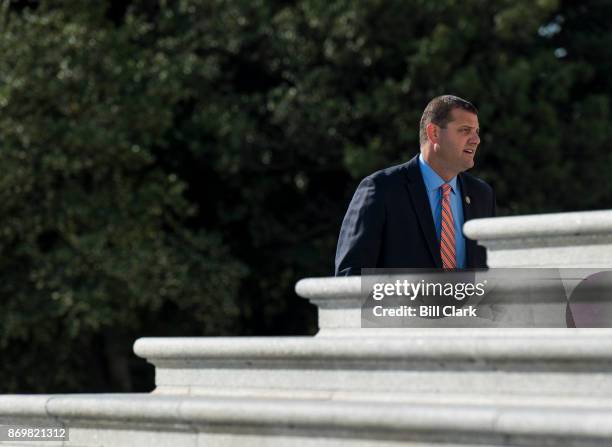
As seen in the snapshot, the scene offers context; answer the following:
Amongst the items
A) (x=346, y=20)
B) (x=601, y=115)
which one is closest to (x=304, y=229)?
(x=346, y=20)

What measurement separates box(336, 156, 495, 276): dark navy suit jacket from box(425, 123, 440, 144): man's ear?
0.24 meters

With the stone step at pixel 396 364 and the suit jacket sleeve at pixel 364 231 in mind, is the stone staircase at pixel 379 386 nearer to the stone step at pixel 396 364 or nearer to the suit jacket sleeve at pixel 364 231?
the stone step at pixel 396 364

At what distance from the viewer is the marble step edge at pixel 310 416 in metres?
5.35

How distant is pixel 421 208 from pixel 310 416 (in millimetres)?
1557

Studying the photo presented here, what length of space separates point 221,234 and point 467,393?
1411cm

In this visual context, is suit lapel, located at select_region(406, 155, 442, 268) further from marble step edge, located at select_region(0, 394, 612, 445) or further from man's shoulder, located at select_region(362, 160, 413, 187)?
marble step edge, located at select_region(0, 394, 612, 445)

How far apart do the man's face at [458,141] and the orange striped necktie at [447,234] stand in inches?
7.0

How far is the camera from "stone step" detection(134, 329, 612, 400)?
5.98m

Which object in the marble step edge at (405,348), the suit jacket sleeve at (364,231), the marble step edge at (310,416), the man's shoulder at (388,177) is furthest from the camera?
the man's shoulder at (388,177)

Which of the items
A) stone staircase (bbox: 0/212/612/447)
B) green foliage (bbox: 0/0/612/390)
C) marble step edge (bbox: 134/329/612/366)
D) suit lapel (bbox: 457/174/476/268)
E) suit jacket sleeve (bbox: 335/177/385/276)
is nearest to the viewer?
stone staircase (bbox: 0/212/612/447)

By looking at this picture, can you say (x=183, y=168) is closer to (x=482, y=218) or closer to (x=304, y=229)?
(x=304, y=229)

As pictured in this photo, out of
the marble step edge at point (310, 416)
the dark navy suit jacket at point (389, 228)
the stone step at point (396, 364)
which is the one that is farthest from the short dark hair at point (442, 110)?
→ the marble step edge at point (310, 416)

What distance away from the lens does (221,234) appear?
20188 millimetres

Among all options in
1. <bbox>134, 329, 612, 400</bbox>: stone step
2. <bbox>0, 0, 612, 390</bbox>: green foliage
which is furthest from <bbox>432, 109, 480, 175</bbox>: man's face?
<bbox>0, 0, 612, 390</bbox>: green foliage
